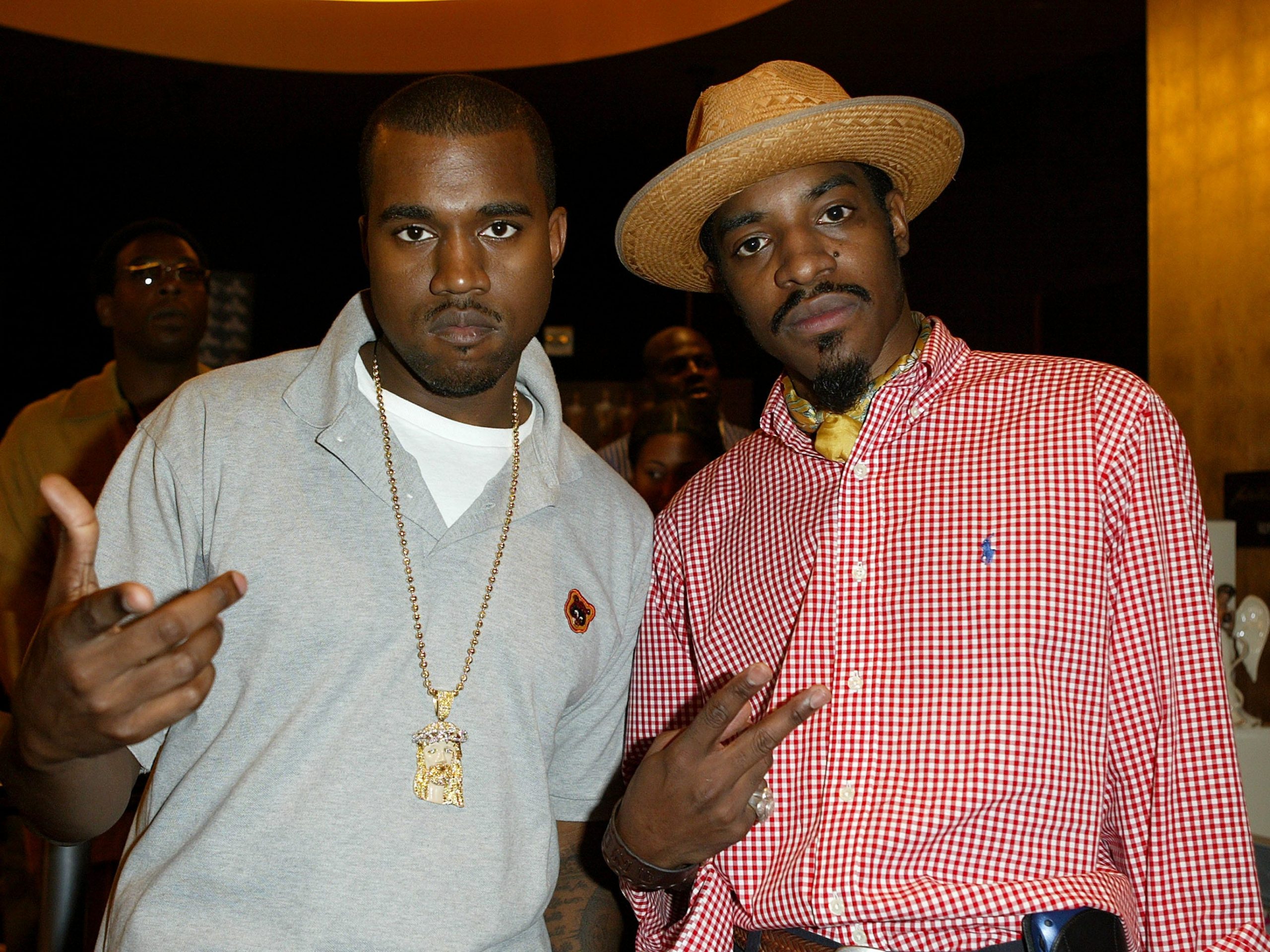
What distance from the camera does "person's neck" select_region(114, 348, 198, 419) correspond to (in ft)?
10.9

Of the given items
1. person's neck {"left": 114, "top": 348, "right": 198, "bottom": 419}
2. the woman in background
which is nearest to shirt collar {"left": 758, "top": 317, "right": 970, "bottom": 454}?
the woman in background

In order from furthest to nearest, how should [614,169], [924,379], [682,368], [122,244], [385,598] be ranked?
[614,169] → [682,368] → [122,244] → [924,379] → [385,598]

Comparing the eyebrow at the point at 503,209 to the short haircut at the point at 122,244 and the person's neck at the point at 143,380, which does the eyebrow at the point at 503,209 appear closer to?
the person's neck at the point at 143,380

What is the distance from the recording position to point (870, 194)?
194cm

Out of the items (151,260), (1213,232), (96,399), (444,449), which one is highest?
(1213,232)

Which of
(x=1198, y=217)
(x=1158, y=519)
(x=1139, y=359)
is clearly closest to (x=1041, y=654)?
(x=1158, y=519)

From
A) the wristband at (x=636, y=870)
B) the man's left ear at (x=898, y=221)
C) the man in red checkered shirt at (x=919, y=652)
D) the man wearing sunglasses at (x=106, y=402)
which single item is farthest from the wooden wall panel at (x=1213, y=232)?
the man wearing sunglasses at (x=106, y=402)

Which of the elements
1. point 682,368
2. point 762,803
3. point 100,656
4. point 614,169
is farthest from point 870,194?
point 614,169

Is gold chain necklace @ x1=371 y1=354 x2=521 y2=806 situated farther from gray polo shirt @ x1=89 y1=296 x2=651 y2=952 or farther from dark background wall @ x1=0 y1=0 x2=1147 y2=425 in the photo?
dark background wall @ x1=0 y1=0 x2=1147 y2=425

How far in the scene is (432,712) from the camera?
160cm

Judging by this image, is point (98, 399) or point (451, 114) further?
point (98, 399)

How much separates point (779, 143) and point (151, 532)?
3.48 feet

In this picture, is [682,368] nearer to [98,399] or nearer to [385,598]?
[98,399]

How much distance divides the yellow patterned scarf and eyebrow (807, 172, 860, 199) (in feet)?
0.85
